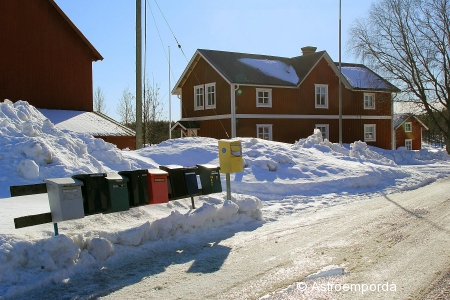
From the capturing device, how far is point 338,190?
13.4 m

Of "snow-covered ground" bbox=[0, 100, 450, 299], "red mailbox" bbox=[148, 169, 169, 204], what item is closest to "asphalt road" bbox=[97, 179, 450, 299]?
"snow-covered ground" bbox=[0, 100, 450, 299]

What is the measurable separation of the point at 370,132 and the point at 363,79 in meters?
4.56

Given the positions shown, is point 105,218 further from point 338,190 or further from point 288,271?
point 338,190

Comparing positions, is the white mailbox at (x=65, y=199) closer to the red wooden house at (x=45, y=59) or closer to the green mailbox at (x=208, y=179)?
the green mailbox at (x=208, y=179)

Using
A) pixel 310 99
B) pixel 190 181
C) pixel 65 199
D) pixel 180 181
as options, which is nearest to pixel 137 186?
pixel 180 181

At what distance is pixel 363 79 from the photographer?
37812mm

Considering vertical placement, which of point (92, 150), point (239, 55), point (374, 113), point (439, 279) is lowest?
point (439, 279)

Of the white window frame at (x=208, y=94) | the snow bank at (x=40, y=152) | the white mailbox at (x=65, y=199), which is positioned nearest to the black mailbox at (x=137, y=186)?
the white mailbox at (x=65, y=199)

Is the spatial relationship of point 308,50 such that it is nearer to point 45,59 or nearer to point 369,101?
point 369,101

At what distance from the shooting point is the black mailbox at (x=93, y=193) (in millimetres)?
6551

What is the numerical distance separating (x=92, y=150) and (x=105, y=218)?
478cm

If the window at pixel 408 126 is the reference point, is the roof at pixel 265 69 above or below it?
above

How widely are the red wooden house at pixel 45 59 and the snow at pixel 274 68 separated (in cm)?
1376

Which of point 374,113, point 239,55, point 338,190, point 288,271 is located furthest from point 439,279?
point 374,113
